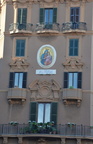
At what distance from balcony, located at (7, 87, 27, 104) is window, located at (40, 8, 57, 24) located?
25.2 ft

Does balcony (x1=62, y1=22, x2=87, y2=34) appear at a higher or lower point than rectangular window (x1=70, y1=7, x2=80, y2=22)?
lower

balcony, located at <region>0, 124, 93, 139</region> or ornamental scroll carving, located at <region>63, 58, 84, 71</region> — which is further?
ornamental scroll carving, located at <region>63, 58, 84, 71</region>

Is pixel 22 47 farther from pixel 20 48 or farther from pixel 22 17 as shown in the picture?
pixel 22 17

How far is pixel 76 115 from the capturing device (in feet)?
169

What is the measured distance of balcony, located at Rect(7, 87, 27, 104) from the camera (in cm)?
5228

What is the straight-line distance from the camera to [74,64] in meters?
52.8

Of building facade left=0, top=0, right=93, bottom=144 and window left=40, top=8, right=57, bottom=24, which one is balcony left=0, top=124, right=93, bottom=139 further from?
window left=40, top=8, right=57, bottom=24

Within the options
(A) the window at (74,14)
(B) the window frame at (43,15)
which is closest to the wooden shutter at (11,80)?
(B) the window frame at (43,15)

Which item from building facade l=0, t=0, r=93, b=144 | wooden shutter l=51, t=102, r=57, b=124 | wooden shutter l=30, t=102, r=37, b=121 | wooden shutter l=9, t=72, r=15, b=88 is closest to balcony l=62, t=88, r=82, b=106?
building facade l=0, t=0, r=93, b=144

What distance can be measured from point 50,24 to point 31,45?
292 cm

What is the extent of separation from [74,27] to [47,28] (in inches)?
110

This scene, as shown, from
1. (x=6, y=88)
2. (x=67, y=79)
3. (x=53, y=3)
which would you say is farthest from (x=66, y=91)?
(x=53, y=3)

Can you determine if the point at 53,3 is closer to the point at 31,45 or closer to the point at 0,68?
the point at 31,45

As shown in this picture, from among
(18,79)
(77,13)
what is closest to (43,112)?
(18,79)
